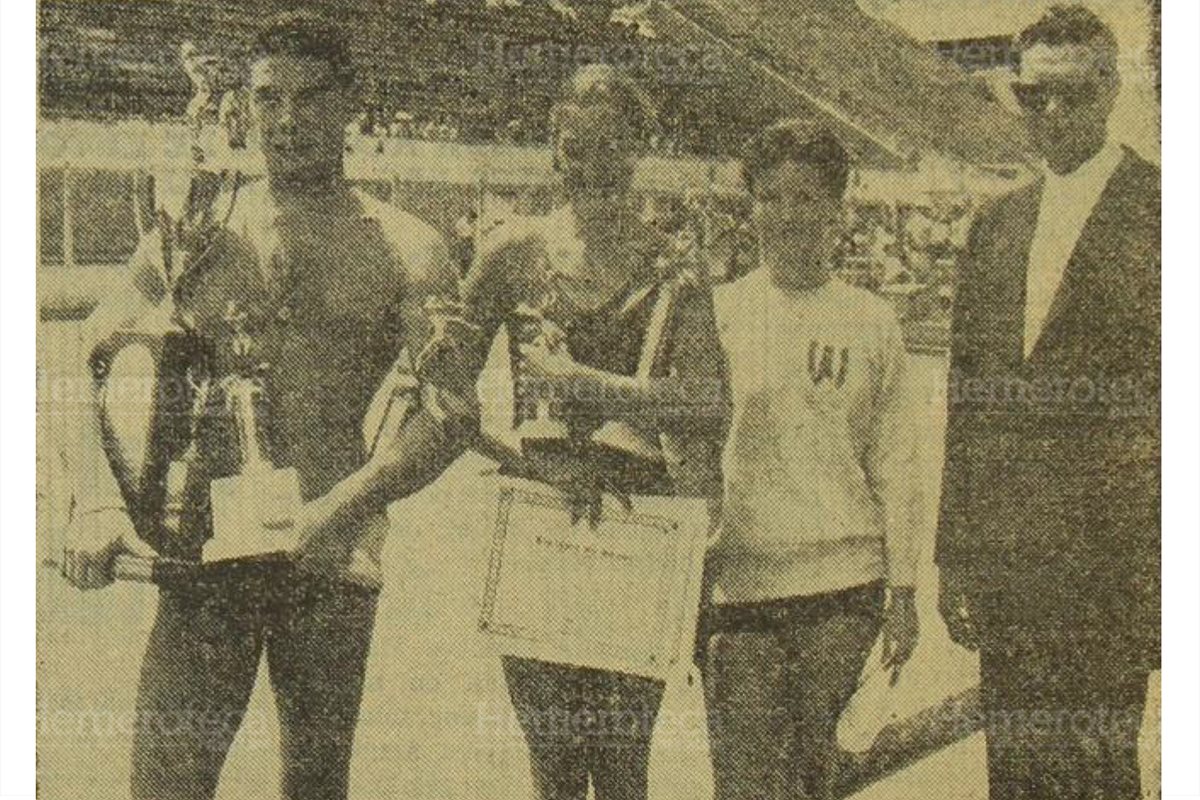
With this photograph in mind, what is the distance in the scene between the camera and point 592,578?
8.12 feet

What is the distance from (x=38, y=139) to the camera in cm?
244

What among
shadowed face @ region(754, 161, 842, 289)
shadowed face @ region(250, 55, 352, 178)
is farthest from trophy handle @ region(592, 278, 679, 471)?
shadowed face @ region(250, 55, 352, 178)

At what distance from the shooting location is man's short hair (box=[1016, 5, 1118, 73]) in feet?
8.30

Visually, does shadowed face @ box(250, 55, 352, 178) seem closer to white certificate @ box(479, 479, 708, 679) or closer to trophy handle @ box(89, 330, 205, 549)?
trophy handle @ box(89, 330, 205, 549)

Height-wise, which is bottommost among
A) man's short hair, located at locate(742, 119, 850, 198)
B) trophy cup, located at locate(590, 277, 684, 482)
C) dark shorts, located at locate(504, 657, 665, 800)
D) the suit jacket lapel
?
dark shorts, located at locate(504, 657, 665, 800)

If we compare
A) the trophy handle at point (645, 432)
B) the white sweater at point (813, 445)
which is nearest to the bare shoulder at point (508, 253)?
the trophy handle at point (645, 432)

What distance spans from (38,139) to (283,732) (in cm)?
110

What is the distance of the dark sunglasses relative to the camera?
2.53 meters

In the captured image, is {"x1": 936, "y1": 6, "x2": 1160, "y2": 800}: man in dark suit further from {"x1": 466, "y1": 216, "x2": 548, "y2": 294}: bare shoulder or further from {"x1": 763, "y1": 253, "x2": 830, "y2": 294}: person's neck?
{"x1": 466, "y1": 216, "x2": 548, "y2": 294}: bare shoulder

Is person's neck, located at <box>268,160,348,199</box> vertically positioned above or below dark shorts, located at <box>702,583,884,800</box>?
above

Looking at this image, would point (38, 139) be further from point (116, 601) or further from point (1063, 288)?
point (1063, 288)

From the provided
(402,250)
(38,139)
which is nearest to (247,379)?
(402,250)

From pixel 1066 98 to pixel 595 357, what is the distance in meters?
0.95

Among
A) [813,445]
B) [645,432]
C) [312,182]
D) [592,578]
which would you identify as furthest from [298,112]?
[813,445]
